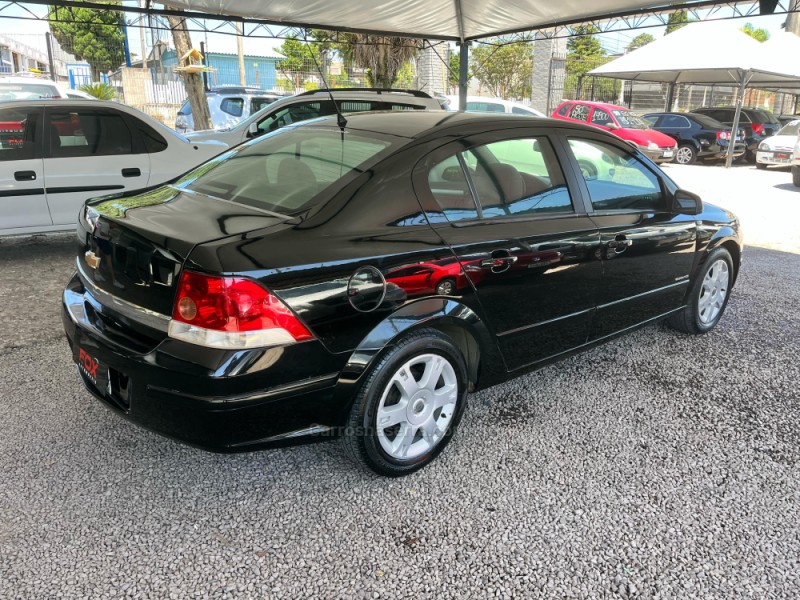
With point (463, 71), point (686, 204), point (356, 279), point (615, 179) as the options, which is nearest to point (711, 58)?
point (463, 71)

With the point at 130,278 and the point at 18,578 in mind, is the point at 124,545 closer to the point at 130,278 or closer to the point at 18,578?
the point at 18,578

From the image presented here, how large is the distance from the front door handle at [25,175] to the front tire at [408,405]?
4712 mm

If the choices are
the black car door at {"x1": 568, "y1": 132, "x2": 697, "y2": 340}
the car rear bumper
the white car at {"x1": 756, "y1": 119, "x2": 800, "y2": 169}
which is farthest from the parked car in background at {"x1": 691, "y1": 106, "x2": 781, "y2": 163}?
the car rear bumper

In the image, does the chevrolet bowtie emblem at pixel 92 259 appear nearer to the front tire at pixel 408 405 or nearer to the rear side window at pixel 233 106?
the front tire at pixel 408 405

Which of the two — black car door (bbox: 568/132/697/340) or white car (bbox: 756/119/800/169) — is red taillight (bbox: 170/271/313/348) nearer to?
black car door (bbox: 568/132/697/340)

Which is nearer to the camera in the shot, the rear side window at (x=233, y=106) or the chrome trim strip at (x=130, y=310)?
the chrome trim strip at (x=130, y=310)

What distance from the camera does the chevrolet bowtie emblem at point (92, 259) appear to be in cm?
255

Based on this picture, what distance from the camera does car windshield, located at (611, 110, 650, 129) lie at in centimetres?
1577

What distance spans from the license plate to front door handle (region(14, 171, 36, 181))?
3.81 meters

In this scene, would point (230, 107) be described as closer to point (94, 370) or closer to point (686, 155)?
point (686, 155)

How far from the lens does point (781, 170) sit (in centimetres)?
1686

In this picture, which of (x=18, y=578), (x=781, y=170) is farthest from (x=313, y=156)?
(x=781, y=170)

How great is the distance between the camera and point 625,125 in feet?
51.8

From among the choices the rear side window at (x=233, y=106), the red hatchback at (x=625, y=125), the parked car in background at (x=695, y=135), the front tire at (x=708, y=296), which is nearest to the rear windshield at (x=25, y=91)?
the rear side window at (x=233, y=106)
